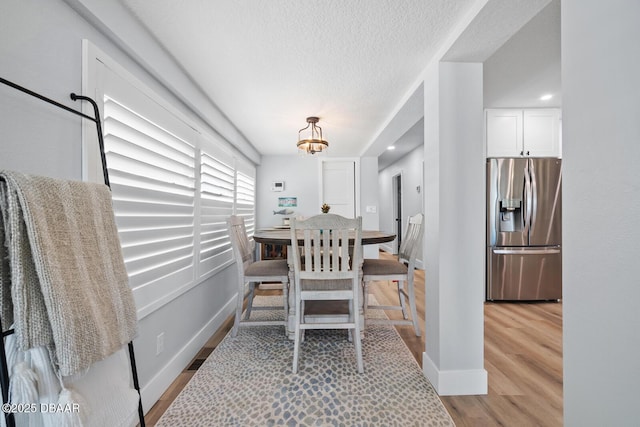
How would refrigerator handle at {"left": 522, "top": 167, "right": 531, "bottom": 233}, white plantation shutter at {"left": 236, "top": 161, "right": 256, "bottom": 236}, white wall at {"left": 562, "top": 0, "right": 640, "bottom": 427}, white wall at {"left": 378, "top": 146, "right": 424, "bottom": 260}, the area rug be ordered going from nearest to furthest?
white wall at {"left": 562, "top": 0, "right": 640, "bottom": 427}
the area rug
refrigerator handle at {"left": 522, "top": 167, "right": 531, "bottom": 233}
white plantation shutter at {"left": 236, "top": 161, "right": 256, "bottom": 236}
white wall at {"left": 378, "top": 146, "right": 424, "bottom": 260}

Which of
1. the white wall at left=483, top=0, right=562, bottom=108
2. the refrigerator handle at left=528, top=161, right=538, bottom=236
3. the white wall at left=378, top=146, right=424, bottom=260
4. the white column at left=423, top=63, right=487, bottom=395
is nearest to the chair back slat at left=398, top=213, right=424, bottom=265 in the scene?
the white column at left=423, top=63, right=487, bottom=395

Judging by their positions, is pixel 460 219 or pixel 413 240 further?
pixel 413 240

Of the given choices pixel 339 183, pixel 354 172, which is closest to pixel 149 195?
pixel 339 183

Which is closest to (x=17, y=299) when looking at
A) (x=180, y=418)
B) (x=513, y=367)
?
(x=180, y=418)

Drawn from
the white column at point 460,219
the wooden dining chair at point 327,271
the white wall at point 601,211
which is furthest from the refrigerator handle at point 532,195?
the white wall at point 601,211

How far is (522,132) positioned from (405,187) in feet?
9.56

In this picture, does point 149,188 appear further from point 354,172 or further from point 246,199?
point 354,172

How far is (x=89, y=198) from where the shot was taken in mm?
958

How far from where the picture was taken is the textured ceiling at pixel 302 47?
134cm

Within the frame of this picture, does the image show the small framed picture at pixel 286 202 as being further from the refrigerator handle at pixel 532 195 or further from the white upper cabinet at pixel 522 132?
the refrigerator handle at pixel 532 195

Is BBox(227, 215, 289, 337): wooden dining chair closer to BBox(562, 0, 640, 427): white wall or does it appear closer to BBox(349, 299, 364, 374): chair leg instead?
BBox(349, 299, 364, 374): chair leg

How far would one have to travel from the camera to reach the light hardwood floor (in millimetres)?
1463

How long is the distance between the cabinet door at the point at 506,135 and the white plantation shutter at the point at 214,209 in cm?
323

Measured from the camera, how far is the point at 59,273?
773 mm
